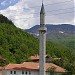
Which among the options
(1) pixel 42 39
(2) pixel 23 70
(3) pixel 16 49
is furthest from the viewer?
(3) pixel 16 49

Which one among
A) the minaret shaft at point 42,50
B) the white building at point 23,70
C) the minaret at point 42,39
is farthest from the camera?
the white building at point 23,70

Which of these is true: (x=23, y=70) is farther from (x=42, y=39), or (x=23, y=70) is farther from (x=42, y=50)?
(x=42, y=39)

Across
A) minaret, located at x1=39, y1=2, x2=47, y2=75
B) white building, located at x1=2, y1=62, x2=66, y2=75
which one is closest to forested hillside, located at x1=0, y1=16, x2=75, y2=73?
white building, located at x1=2, y1=62, x2=66, y2=75

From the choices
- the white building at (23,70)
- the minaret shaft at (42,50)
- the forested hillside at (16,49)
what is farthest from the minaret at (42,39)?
the forested hillside at (16,49)

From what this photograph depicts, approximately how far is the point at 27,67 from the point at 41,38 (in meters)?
10.7

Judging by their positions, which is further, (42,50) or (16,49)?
(16,49)

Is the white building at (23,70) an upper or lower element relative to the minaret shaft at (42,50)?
lower

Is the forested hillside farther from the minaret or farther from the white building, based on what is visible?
the minaret

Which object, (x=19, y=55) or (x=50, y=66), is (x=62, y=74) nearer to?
(x=50, y=66)

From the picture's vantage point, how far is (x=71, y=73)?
66938 mm

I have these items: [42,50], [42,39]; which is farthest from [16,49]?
[42,39]

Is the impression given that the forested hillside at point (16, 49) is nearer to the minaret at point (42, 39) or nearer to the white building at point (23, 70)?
the white building at point (23, 70)

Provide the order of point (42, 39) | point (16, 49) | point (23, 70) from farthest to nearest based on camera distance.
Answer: point (16, 49)
point (23, 70)
point (42, 39)

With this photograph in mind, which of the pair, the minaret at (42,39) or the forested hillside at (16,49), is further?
the forested hillside at (16,49)
